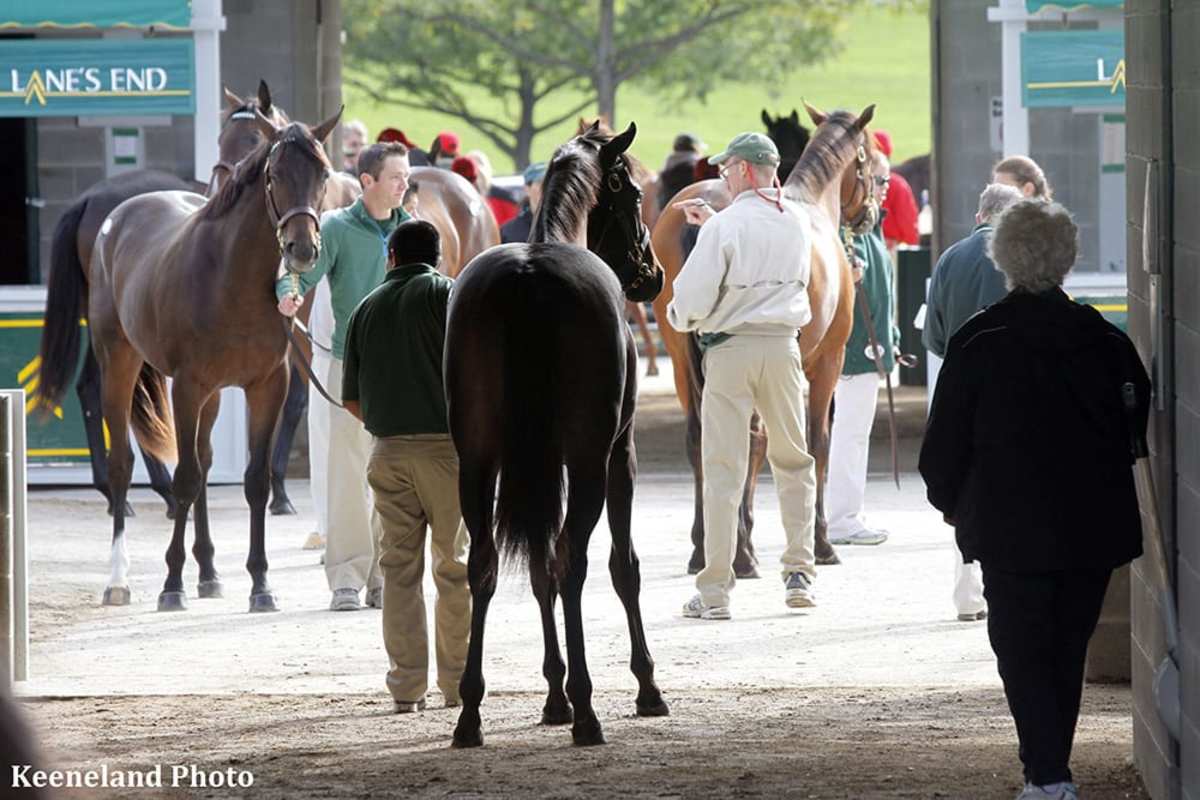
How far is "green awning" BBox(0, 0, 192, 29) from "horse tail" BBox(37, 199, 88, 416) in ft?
7.04

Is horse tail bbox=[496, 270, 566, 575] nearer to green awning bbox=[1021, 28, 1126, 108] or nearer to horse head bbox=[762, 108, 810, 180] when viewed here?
horse head bbox=[762, 108, 810, 180]

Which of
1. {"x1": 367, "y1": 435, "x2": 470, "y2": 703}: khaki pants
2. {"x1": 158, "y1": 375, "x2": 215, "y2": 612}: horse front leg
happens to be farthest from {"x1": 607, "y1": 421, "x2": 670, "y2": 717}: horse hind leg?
{"x1": 158, "y1": 375, "x2": 215, "y2": 612}: horse front leg

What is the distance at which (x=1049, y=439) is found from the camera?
528cm

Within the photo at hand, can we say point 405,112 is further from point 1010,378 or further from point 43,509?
point 1010,378

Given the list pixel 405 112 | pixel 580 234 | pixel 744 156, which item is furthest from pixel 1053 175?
pixel 405 112

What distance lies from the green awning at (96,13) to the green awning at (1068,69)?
5395 millimetres

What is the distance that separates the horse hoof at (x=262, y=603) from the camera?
31.3 feet

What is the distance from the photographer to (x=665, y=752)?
20.9 feet

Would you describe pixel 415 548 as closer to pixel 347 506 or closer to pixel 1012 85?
pixel 347 506

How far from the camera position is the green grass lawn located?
5400 centimetres

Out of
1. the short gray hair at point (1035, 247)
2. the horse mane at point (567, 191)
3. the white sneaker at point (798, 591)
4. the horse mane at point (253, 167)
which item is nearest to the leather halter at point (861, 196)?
the white sneaker at point (798, 591)

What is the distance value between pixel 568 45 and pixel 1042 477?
31.1 meters

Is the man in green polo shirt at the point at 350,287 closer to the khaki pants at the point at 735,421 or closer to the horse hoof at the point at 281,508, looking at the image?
the khaki pants at the point at 735,421

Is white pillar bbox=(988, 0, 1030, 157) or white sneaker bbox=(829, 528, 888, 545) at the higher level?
white pillar bbox=(988, 0, 1030, 157)
